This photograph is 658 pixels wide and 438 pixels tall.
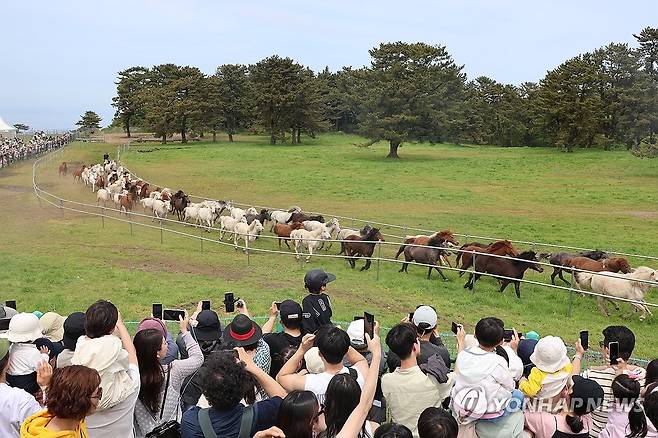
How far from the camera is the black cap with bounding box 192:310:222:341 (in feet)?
17.6

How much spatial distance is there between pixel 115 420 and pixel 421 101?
1744 inches

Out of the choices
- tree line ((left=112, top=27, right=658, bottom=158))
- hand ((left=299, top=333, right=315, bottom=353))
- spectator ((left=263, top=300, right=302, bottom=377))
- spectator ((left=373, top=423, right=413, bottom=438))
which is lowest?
spectator ((left=263, top=300, right=302, bottom=377))

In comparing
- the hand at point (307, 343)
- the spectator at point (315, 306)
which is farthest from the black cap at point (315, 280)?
the hand at point (307, 343)

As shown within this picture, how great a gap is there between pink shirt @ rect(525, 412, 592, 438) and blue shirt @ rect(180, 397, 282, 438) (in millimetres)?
1936

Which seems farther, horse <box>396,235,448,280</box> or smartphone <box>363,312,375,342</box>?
horse <box>396,235,448,280</box>

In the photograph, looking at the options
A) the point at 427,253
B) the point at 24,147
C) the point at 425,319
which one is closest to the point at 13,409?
the point at 425,319

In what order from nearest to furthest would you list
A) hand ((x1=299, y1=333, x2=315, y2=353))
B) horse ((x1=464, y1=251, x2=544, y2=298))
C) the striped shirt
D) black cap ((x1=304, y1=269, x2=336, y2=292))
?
the striped shirt → hand ((x1=299, y1=333, x2=315, y2=353)) → black cap ((x1=304, y1=269, x2=336, y2=292)) → horse ((x1=464, y1=251, x2=544, y2=298))

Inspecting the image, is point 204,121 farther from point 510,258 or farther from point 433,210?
point 510,258

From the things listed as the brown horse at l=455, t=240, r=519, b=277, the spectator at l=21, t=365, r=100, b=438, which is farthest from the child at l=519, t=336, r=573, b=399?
the brown horse at l=455, t=240, r=519, b=277

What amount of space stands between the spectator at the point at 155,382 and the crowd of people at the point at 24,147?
134 ft

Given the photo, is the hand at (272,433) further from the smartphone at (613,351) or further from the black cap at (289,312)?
the smartphone at (613,351)

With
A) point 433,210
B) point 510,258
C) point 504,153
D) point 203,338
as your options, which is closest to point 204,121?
point 504,153

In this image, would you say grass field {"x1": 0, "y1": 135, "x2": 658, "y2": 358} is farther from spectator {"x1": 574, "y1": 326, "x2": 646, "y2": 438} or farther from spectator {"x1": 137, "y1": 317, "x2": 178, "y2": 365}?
spectator {"x1": 137, "y1": 317, "x2": 178, "y2": 365}

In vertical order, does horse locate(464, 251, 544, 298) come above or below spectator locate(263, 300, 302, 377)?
below
